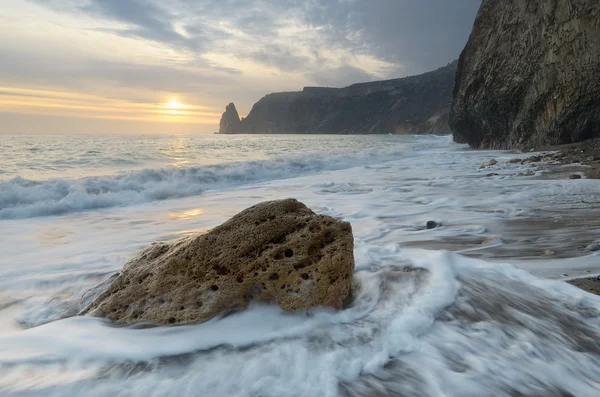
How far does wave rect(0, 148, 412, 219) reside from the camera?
7.14 m

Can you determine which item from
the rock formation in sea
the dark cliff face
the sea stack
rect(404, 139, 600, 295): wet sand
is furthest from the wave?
the sea stack

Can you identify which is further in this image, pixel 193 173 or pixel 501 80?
pixel 501 80

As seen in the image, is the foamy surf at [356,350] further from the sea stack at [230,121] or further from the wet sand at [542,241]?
the sea stack at [230,121]

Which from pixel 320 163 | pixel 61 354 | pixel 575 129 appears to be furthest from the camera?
pixel 320 163

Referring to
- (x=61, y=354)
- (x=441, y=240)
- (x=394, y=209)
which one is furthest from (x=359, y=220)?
(x=61, y=354)

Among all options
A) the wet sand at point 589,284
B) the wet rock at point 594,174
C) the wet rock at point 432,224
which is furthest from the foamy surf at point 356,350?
the wet rock at point 594,174

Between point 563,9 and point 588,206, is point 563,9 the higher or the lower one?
the higher one

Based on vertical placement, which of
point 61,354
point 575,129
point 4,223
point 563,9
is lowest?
point 4,223

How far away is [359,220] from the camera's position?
509 centimetres

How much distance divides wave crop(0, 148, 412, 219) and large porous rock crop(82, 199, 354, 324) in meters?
5.47

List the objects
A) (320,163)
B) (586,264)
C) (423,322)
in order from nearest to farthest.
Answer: (423,322)
(586,264)
(320,163)

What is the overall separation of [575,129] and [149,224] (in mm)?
13684

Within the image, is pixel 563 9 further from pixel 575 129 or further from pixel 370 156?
pixel 370 156

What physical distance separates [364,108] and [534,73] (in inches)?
4313
